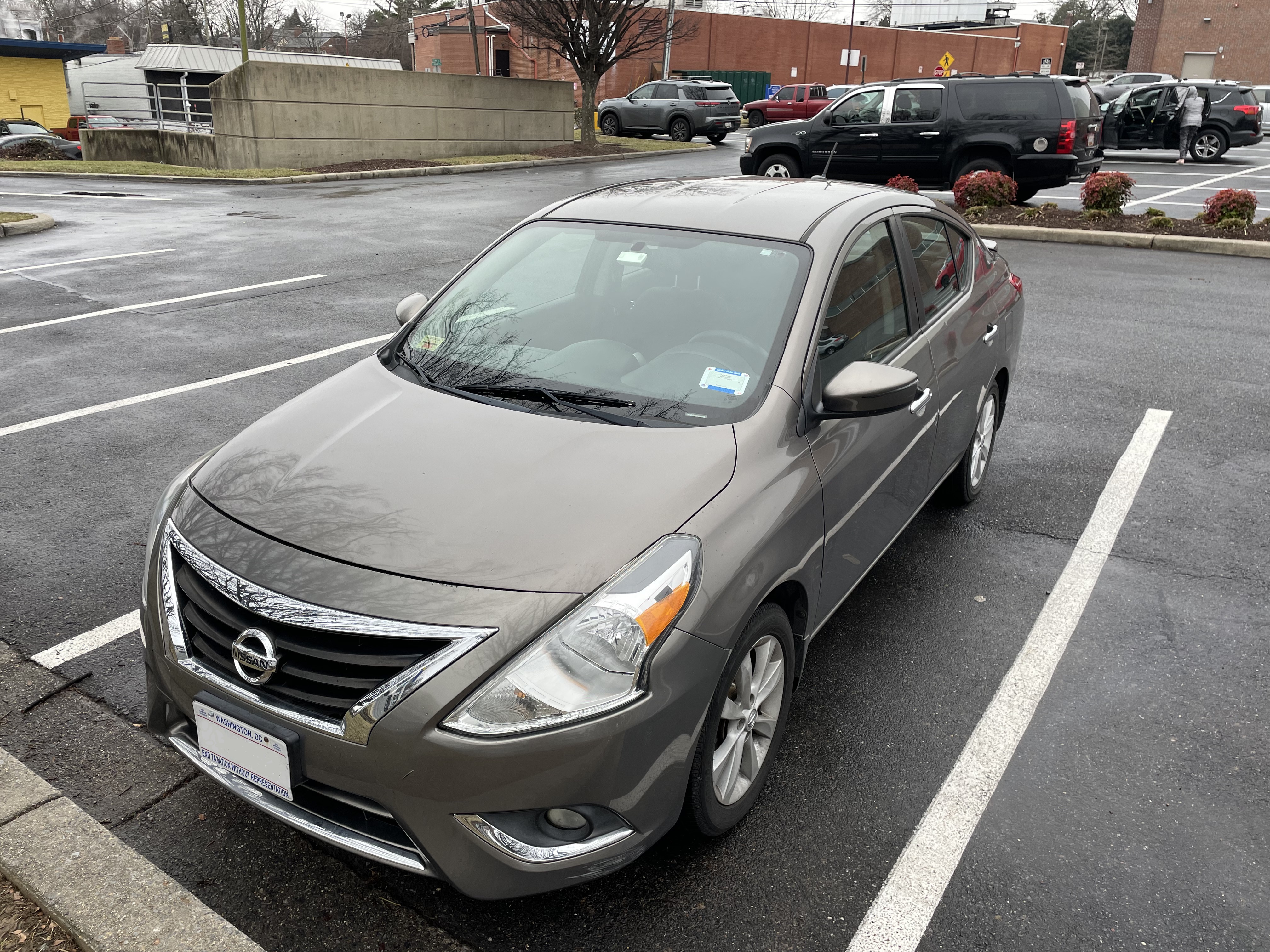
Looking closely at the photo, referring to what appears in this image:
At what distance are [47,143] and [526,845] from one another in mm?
31511

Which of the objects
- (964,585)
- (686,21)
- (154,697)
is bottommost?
(964,585)

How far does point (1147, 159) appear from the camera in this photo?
83.9 feet

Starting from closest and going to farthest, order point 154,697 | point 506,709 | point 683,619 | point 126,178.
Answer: point 506,709 → point 683,619 → point 154,697 → point 126,178

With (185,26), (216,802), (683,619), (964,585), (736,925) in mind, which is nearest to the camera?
(683,619)

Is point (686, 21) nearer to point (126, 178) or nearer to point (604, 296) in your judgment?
point (126, 178)

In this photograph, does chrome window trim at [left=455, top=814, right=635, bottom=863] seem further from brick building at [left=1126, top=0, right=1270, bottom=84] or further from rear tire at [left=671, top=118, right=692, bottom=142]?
brick building at [left=1126, top=0, right=1270, bottom=84]

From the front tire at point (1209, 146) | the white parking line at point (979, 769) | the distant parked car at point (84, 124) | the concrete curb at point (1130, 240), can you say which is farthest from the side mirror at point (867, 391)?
the distant parked car at point (84, 124)

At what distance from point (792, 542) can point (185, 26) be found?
93.4m

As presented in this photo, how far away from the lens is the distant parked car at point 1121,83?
103 feet

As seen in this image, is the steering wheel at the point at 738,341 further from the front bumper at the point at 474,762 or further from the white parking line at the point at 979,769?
the white parking line at the point at 979,769

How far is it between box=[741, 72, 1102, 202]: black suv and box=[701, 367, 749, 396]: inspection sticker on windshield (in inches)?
463

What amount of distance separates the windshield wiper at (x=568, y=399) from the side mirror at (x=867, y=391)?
0.59m

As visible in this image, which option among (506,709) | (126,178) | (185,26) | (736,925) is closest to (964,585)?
(736,925)

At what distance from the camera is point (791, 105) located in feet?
109
